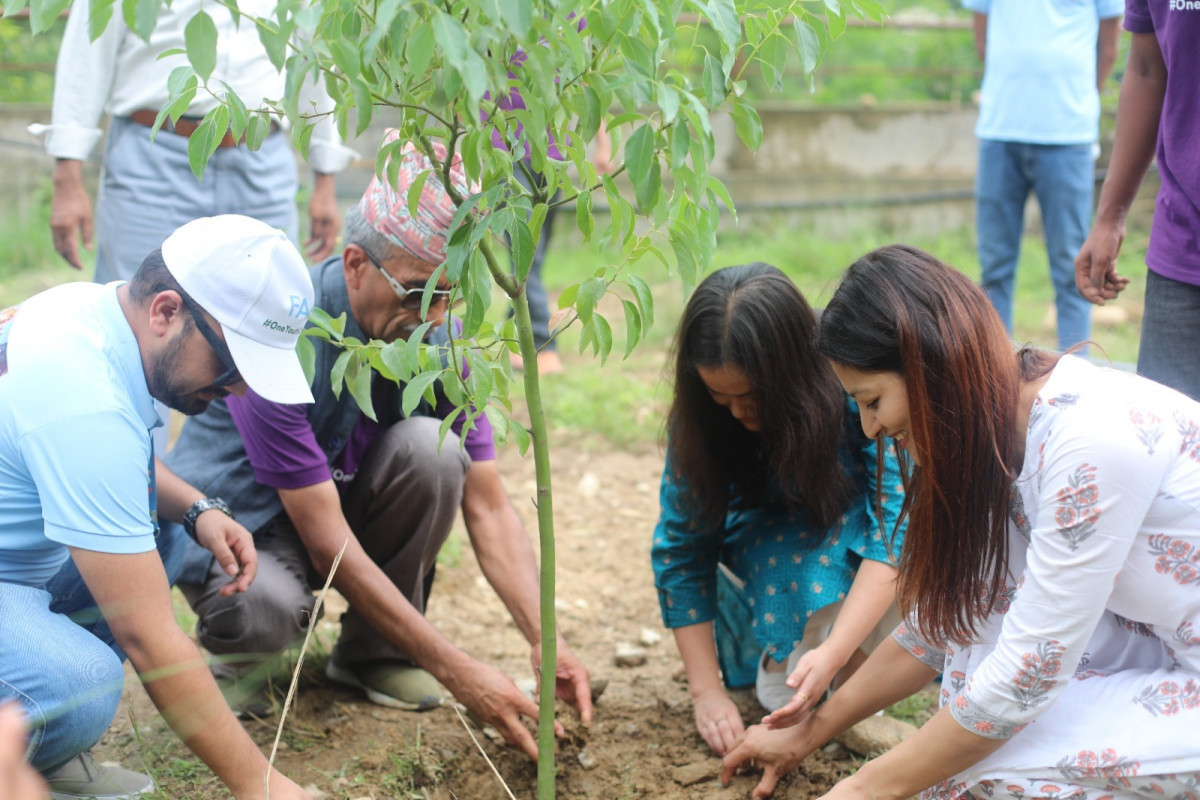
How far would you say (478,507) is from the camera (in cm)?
249

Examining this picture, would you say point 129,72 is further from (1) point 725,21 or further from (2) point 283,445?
(1) point 725,21

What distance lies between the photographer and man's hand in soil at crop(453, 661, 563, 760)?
6.82ft

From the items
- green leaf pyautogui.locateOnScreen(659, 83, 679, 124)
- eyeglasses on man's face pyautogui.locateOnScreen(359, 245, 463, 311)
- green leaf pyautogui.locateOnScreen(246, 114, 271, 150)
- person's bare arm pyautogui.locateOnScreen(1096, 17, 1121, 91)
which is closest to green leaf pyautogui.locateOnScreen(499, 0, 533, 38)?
green leaf pyautogui.locateOnScreen(659, 83, 679, 124)

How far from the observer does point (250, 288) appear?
1.73 m

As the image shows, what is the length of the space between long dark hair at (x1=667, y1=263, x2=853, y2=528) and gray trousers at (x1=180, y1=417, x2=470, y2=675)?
1.67 ft

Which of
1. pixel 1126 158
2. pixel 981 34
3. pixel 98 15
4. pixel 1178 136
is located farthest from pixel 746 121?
pixel 981 34

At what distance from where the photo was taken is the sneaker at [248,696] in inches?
92.9

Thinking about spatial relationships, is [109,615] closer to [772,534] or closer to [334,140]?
[772,534]

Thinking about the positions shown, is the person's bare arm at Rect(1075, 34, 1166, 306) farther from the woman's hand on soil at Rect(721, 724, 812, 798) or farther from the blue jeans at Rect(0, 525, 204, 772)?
the blue jeans at Rect(0, 525, 204, 772)

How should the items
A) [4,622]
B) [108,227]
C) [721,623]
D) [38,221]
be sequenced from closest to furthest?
[4,622] < [721,623] < [108,227] < [38,221]

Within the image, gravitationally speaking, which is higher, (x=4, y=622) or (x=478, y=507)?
(x=4, y=622)

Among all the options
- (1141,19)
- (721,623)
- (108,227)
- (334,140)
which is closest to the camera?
(1141,19)

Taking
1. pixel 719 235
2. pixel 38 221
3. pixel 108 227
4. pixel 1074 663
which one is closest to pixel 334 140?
pixel 108 227

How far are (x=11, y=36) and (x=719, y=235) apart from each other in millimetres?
4626
